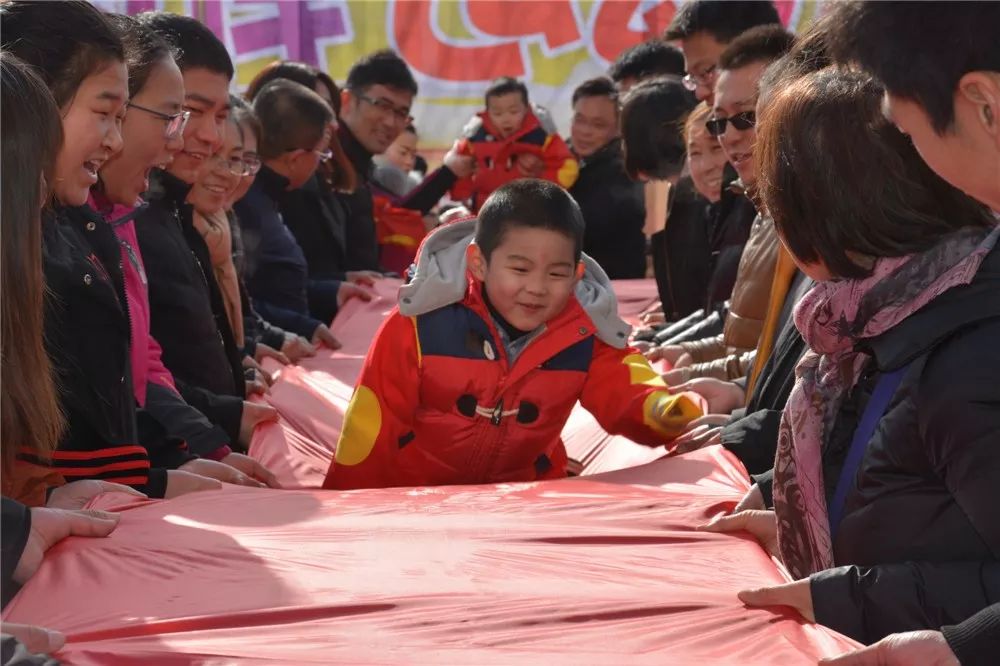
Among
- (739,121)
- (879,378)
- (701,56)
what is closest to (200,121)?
(739,121)

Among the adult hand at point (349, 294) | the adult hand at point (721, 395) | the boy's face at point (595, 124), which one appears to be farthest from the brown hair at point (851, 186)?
the boy's face at point (595, 124)

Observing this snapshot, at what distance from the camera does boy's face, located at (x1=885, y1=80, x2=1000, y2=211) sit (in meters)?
1.22

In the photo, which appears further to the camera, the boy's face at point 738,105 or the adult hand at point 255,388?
the adult hand at point 255,388

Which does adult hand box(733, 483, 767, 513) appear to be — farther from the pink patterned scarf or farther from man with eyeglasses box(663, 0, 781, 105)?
man with eyeglasses box(663, 0, 781, 105)

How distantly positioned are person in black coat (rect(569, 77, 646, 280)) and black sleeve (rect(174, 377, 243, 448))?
2.85 m

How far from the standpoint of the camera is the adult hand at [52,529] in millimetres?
1528

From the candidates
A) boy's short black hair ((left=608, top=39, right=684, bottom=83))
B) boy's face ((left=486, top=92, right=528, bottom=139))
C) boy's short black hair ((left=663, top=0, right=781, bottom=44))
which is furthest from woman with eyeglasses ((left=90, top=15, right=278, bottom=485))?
boy's face ((left=486, top=92, right=528, bottom=139))

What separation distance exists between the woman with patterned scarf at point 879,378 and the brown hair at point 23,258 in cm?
92

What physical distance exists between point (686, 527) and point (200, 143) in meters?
1.54

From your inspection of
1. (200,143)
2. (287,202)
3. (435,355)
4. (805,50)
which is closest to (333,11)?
(287,202)

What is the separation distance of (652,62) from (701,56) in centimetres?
199

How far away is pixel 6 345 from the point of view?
1.61m

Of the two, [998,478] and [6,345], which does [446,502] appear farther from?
[998,478]

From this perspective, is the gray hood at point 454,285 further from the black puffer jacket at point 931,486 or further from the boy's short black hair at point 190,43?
the black puffer jacket at point 931,486
